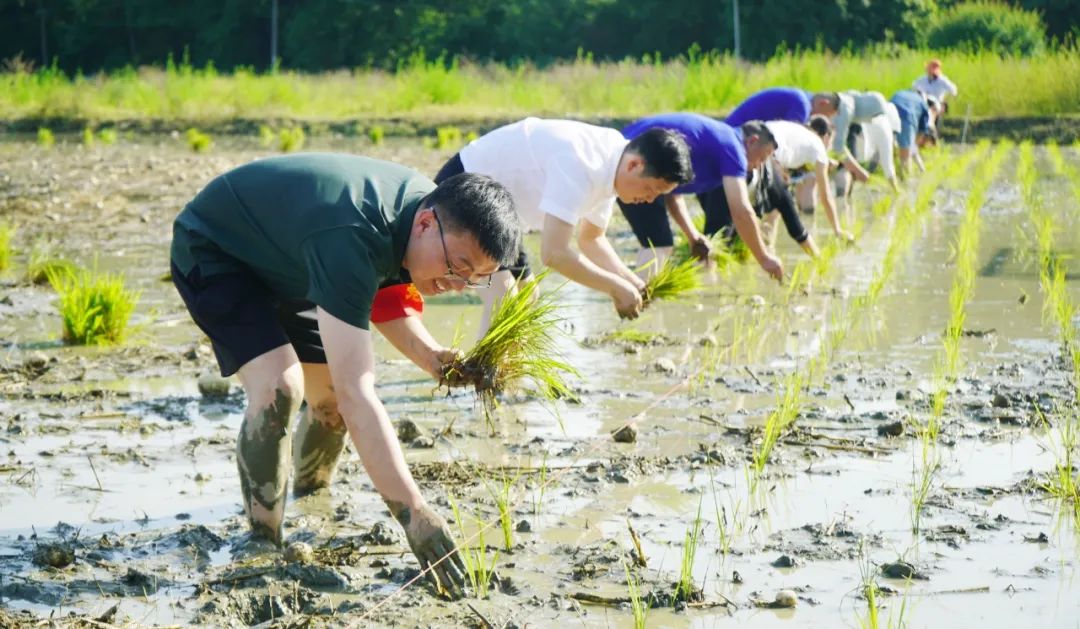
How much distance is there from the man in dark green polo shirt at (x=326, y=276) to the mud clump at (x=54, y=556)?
1.49 feet

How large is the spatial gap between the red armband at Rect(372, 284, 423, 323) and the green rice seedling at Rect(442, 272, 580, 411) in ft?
0.97

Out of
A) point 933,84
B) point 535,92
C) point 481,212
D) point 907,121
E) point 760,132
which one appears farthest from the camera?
point 535,92

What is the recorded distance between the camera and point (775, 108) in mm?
8859

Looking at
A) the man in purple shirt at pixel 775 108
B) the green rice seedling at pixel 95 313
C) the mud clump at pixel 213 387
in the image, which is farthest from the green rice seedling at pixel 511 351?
the man in purple shirt at pixel 775 108

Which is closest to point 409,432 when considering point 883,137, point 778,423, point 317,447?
point 317,447

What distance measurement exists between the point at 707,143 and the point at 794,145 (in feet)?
5.61

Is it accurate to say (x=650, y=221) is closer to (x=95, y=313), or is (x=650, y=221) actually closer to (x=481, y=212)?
(x=95, y=313)

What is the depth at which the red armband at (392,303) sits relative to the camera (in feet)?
11.4

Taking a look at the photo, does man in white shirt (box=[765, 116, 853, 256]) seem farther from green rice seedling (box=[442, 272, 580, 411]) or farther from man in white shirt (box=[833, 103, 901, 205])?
green rice seedling (box=[442, 272, 580, 411])

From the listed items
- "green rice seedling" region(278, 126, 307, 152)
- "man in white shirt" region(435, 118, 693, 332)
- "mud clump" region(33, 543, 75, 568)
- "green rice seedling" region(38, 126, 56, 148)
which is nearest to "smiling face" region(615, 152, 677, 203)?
"man in white shirt" region(435, 118, 693, 332)

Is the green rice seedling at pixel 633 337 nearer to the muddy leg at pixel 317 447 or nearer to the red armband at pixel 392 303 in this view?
the muddy leg at pixel 317 447

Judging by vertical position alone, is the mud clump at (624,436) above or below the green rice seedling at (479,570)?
below

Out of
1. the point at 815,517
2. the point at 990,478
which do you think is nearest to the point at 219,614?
the point at 815,517

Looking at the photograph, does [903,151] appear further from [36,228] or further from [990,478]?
[990,478]
